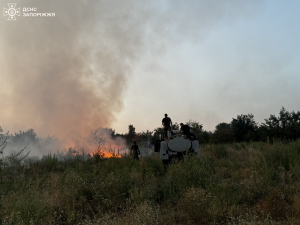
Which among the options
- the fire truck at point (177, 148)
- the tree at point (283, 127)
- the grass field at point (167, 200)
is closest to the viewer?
the grass field at point (167, 200)

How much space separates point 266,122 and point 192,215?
26.9m

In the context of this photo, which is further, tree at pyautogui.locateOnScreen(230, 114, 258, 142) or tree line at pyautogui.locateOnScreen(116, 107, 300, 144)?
tree at pyautogui.locateOnScreen(230, 114, 258, 142)

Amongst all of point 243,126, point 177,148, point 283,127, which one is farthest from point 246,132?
point 177,148

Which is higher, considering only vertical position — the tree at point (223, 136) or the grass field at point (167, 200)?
the tree at point (223, 136)

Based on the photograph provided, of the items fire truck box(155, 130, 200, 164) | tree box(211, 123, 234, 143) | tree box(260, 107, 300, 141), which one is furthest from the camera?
tree box(211, 123, 234, 143)

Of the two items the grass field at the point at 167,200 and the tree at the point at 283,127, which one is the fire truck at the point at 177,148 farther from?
the tree at the point at 283,127

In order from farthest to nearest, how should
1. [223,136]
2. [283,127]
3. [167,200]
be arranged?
[223,136]
[283,127]
[167,200]

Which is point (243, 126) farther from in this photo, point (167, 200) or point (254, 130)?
point (167, 200)

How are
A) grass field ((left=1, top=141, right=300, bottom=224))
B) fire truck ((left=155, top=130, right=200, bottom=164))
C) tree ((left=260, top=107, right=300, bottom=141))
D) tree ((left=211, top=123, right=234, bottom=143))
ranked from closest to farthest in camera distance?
grass field ((left=1, top=141, right=300, bottom=224)), fire truck ((left=155, top=130, right=200, bottom=164)), tree ((left=260, top=107, right=300, bottom=141)), tree ((left=211, top=123, right=234, bottom=143))

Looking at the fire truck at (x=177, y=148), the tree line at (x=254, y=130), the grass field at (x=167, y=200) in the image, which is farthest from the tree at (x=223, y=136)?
the grass field at (x=167, y=200)

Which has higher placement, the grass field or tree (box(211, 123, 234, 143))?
tree (box(211, 123, 234, 143))

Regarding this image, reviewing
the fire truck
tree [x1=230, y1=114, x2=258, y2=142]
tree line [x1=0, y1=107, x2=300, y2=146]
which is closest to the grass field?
the fire truck

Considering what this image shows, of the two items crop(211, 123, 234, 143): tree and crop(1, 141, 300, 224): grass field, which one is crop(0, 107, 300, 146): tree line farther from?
crop(1, 141, 300, 224): grass field

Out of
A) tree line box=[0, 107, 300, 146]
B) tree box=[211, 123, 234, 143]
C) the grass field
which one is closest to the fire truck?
the grass field
